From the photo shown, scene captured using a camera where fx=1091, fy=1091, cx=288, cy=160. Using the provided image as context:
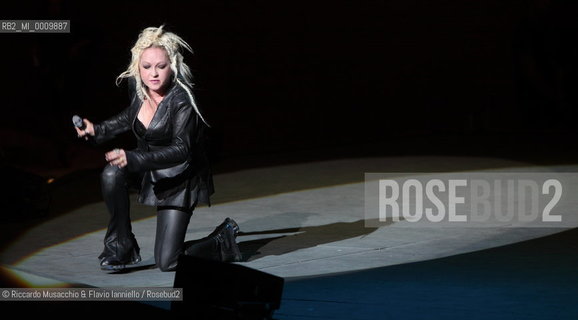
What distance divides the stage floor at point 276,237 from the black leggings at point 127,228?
0.13 m

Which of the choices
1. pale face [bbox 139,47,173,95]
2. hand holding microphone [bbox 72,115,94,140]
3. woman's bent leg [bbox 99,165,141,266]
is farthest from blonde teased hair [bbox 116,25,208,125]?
woman's bent leg [bbox 99,165,141,266]

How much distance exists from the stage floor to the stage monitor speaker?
6.54 ft

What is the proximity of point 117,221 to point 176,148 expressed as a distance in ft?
2.52

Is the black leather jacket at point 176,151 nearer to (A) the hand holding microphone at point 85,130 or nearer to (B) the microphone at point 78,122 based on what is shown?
(A) the hand holding microphone at point 85,130

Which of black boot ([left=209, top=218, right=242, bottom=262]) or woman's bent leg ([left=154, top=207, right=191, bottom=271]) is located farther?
black boot ([left=209, top=218, right=242, bottom=262])

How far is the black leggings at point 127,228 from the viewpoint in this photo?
7.59 m

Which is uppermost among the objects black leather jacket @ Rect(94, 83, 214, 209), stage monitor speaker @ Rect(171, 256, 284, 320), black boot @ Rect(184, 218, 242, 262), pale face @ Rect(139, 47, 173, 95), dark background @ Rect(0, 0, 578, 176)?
dark background @ Rect(0, 0, 578, 176)

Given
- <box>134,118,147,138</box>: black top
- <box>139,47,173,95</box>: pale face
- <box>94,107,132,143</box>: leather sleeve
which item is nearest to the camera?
<box>139,47,173,95</box>: pale face

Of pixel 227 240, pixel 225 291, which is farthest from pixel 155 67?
pixel 225 291

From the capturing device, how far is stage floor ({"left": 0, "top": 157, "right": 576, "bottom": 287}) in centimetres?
770

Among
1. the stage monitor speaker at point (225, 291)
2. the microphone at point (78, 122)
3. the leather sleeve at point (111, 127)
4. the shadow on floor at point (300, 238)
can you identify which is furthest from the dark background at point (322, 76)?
the stage monitor speaker at point (225, 291)

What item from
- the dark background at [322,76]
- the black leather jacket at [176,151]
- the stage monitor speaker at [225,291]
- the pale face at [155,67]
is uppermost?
the dark background at [322,76]

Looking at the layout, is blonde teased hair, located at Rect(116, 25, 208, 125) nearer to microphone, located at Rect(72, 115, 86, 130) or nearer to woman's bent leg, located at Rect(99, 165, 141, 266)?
microphone, located at Rect(72, 115, 86, 130)

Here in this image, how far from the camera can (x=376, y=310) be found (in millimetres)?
6316
